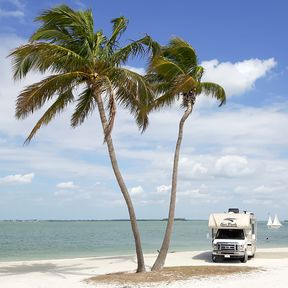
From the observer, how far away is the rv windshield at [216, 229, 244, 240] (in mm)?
24031

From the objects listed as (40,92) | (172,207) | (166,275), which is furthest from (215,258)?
(40,92)

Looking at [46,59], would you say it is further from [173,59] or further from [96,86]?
[173,59]

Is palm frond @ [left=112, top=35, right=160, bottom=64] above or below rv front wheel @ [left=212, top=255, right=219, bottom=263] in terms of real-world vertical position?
above

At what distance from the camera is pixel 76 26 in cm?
1695

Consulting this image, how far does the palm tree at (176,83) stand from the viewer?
18.4 meters

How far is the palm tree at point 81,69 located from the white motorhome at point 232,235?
6.89m

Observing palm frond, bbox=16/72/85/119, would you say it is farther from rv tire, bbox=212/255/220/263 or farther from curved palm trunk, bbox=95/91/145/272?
rv tire, bbox=212/255/220/263

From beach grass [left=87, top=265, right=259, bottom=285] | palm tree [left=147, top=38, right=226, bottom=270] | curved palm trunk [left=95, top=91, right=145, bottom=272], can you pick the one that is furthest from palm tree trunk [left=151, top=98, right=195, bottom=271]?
curved palm trunk [left=95, top=91, right=145, bottom=272]

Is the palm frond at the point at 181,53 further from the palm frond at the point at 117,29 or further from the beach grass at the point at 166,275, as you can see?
the beach grass at the point at 166,275

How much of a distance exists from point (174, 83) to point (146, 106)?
8.10 feet

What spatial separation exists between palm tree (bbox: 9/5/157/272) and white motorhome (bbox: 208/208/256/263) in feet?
22.6

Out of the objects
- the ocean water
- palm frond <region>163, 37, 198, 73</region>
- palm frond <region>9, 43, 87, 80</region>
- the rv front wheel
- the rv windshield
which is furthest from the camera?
the ocean water

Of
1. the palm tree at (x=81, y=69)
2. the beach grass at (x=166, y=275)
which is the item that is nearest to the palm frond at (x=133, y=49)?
the palm tree at (x=81, y=69)

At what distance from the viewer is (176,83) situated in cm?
1920
